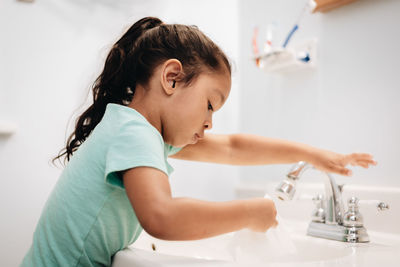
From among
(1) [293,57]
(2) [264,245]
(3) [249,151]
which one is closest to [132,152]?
(2) [264,245]

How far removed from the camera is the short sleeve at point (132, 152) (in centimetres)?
47

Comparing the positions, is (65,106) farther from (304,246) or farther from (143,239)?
(304,246)

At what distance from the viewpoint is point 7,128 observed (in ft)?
2.74

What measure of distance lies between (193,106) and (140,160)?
0.17 m

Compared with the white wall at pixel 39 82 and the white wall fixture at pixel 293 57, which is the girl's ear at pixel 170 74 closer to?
the white wall at pixel 39 82

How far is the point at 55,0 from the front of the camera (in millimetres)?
926

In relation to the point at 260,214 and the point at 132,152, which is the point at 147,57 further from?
the point at 260,214

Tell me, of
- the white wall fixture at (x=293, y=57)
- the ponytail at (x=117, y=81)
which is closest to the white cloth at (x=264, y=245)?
the ponytail at (x=117, y=81)

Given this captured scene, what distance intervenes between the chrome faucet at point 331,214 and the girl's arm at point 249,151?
0.24 feet

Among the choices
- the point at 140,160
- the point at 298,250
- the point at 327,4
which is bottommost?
the point at 298,250

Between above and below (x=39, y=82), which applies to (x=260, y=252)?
below

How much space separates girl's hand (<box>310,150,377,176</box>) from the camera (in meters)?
0.76

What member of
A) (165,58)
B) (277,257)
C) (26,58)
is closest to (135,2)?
(26,58)

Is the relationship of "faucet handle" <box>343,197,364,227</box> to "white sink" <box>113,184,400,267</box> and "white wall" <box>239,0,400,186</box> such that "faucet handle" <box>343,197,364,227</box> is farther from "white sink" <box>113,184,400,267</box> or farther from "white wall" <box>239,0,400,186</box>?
"white wall" <box>239,0,400,186</box>
